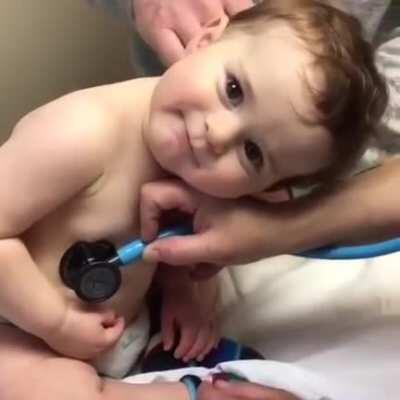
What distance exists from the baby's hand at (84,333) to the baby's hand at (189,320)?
79mm

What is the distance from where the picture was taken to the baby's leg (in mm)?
920

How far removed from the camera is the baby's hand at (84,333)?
932 mm

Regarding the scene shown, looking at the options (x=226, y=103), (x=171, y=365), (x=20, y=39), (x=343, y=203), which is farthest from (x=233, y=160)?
(x=20, y=39)

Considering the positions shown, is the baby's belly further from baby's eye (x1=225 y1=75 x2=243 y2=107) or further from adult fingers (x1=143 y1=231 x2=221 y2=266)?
baby's eye (x1=225 y1=75 x2=243 y2=107)

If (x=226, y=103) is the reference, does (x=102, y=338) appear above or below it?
below

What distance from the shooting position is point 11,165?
2.87ft

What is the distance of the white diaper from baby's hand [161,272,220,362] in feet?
0.08

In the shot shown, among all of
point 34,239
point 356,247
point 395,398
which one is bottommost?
point 395,398

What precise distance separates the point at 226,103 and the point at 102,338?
0.25m

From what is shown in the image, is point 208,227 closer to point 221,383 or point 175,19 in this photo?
point 221,383

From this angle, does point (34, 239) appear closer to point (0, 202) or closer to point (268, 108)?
point (0, 202)

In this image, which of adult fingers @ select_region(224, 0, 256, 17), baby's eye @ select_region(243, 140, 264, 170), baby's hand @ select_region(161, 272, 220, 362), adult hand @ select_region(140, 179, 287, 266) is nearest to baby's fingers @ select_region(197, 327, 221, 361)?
baby's hand @ select_region(161, 272, 220, 362)

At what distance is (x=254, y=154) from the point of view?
34.9 inches

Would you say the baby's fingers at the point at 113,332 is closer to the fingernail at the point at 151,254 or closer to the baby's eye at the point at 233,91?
the fingernail at the point at 151,254
